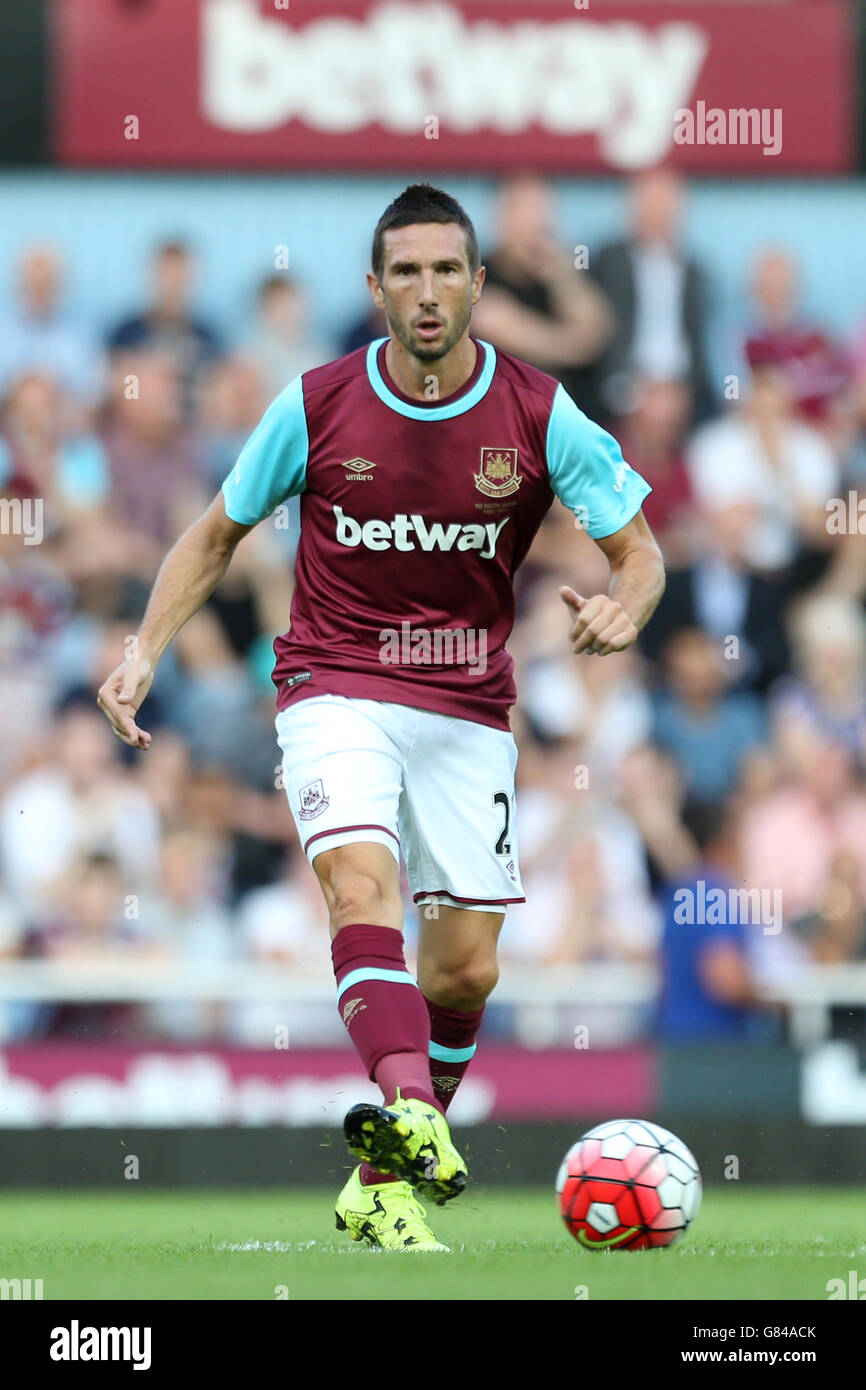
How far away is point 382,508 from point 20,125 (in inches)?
344

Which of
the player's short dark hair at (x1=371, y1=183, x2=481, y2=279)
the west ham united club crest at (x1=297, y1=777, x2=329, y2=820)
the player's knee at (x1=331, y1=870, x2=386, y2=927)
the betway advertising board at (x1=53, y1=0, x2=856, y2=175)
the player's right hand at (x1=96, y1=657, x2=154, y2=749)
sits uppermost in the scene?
the betway advertising board at (x1=53, y1=0, x2=856, y2=175)

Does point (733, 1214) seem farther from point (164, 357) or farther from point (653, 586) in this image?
point (164, 357)

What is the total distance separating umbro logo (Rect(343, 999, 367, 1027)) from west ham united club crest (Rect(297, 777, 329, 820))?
56 centimetres

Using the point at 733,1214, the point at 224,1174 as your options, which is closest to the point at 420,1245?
the point at 733,1214

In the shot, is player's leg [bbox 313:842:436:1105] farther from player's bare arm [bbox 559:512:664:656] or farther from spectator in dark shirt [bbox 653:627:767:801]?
spectator in dark shirt [bbox 653:627:767:801]

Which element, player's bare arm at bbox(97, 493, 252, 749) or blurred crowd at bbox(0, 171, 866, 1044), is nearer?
player's bare arm at bbox(97, 493, 252, 749)

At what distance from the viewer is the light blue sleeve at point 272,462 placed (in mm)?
6758

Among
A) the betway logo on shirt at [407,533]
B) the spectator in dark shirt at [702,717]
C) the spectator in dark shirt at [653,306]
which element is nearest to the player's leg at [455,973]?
the betway logo on shirt at [407,533]

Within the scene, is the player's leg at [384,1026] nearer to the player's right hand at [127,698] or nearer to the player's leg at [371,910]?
the player's leg at [371,910]

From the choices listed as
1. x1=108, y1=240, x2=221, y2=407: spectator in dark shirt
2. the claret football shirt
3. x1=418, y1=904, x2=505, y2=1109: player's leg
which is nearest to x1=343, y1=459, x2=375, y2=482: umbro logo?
the claret football shirt

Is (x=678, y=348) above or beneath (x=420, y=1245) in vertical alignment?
above

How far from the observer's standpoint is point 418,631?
6.82 m

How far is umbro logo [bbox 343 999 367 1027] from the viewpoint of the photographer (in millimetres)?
6148

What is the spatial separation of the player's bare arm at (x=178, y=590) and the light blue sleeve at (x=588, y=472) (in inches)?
37.8
